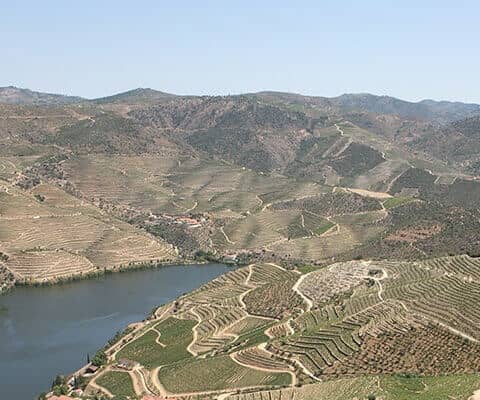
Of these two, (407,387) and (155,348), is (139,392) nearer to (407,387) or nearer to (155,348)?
(155,348)

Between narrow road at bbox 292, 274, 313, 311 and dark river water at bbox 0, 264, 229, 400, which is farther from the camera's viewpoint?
narrow road at bbox 292, 274, 313, 311

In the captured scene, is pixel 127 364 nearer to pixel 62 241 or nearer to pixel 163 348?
pixel 163 348

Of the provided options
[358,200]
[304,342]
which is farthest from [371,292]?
[358,200]

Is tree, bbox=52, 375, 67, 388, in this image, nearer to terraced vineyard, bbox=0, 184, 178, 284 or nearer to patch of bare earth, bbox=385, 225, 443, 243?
terraced vineyard, bbox=0, 184, 178, 284

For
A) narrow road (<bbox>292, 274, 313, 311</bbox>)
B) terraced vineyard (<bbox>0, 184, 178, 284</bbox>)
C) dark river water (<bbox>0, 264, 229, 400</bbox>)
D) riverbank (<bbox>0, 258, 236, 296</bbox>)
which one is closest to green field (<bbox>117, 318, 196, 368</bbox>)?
dark river water (<bbox>0, 264, 229, 400</bbox>)

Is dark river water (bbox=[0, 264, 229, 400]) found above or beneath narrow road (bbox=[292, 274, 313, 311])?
beneath

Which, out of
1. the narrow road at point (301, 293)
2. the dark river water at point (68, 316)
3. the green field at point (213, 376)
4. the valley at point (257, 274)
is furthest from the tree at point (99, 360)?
the narrow road at point (301, 293)
